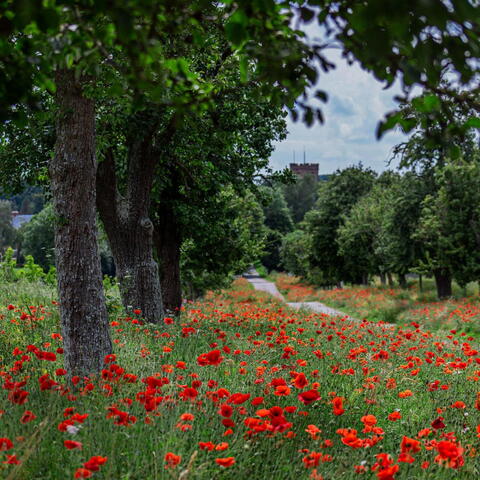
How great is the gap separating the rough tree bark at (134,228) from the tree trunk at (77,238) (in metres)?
3.93

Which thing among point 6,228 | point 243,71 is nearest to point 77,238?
point 243,71

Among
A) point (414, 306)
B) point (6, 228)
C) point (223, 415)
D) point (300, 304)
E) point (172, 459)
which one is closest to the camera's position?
point (172, 459)

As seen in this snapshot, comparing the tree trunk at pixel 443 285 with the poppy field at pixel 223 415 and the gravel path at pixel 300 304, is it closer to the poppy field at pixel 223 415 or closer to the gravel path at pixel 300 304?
the gravel path at pixel 300 304

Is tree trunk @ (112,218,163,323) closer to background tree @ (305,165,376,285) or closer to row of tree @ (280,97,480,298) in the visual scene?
row of tree @ (280,97,480,298)

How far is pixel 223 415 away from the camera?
2990 mm

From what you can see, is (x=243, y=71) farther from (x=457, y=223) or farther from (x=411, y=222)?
(x=411, y=222)

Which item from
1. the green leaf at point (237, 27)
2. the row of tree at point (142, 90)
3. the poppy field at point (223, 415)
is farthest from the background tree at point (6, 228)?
the green leaf at point (237, 27)

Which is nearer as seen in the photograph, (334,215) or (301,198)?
(334,215)

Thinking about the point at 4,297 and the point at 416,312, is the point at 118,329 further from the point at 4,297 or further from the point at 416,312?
the point at 416,312

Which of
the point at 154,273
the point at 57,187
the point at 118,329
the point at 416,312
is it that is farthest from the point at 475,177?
the point at 57,187

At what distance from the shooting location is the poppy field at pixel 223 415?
9.24 feet


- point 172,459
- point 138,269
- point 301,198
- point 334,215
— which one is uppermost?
point 301,198

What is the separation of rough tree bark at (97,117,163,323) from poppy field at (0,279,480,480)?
200 centimetres

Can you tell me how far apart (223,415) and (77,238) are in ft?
9.34
